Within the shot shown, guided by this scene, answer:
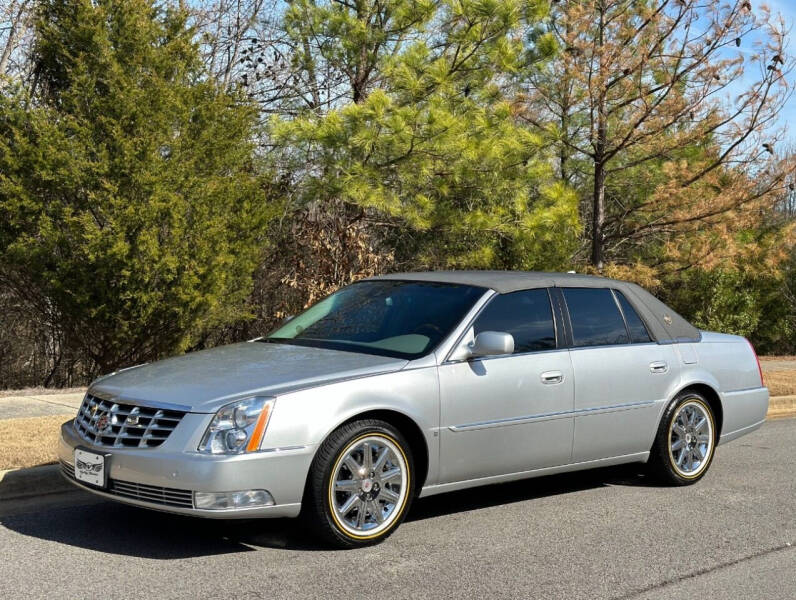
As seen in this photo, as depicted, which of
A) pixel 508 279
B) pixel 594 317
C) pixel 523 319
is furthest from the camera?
pixel 594 317

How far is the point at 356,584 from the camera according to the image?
4805 millimetres

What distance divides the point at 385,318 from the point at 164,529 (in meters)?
1.92

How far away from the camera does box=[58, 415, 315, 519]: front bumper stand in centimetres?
494

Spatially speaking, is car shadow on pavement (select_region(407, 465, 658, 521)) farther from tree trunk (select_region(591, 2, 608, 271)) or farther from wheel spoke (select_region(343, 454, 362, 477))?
tree trunk (select_region(591, 2, 608, 271))

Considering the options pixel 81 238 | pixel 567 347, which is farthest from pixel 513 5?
pixel 567 347

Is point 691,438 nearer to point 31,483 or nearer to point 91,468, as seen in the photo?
point 91,468

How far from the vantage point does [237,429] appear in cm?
505

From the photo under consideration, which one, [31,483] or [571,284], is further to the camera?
[571,284]

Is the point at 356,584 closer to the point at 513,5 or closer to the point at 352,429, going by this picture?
the point at 352,429

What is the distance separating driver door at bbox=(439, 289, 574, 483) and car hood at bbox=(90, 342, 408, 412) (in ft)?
1.61

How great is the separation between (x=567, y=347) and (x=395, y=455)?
167 centimetres

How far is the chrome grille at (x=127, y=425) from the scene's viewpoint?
201 inches

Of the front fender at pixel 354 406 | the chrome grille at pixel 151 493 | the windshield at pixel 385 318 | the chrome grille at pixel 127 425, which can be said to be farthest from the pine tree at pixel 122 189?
the front fender at pixel 354 406

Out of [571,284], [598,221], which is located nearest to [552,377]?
[571,284]
